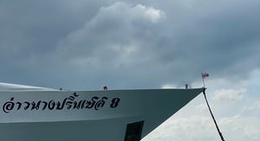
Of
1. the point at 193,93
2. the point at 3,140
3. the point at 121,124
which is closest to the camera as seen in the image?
the point at 3,140

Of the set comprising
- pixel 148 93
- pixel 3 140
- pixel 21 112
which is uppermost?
pixel 148 93

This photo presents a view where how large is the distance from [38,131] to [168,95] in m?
4.03

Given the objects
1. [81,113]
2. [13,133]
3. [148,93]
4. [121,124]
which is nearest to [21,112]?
[13,133]

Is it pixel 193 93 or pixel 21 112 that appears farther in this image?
pixel 193 93

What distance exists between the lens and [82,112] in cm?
1171

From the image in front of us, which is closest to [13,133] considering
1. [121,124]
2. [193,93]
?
[121,124]

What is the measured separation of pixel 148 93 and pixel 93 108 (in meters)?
1.75

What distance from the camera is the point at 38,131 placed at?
11391 mm

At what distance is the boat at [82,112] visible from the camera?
444 inches

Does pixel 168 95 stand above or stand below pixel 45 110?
above

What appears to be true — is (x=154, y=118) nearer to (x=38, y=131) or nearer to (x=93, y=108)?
(x=93, y=108)

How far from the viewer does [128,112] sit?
12219 millimetres

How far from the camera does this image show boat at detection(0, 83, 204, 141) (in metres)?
11.3

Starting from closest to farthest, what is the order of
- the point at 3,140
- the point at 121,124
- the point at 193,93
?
the point at 3,140 → the point at 121,124 → the point at 193,93
